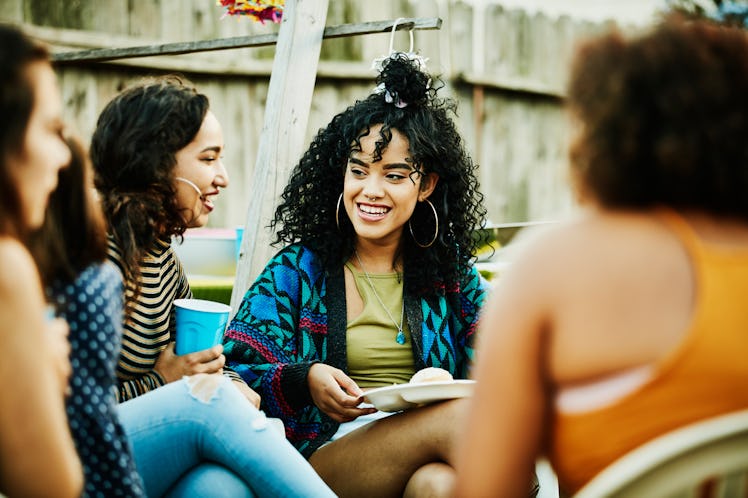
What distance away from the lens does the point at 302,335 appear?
240 centimetres

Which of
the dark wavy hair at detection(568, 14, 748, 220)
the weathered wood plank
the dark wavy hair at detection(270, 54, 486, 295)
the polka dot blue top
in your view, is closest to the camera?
the dark wavy hair at detection(568, 14, 748, 220)

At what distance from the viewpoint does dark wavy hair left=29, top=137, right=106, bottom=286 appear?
4.41 feet

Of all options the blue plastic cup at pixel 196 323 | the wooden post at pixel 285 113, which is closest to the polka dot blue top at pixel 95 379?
the blue plastic cup at pixel 196 323

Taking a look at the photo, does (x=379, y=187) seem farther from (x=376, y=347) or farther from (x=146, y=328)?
(x=146, y=328)

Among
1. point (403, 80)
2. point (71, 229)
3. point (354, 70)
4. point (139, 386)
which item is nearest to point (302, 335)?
point (139, 386)

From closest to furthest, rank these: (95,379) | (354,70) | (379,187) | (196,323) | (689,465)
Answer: (689,465), (95,379), (196,323), (379,187), (354,70)

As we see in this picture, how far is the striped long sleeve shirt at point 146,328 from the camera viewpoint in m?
2.04

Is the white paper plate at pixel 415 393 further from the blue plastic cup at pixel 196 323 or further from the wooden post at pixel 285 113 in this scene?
the wooden post at pixel 285 113

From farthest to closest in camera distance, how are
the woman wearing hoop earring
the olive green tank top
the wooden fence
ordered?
1. the wooden fence
2. the olive green tank top
3. the woman wearing hoop earring

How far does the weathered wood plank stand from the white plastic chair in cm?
211

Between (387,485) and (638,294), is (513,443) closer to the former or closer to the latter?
(638,294)

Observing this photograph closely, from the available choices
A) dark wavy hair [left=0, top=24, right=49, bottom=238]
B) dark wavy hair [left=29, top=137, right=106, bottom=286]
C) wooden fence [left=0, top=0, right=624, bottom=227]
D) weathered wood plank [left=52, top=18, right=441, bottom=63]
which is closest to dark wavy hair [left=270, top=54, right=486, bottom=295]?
weathered wood plank [left=52, top=18, right=441, bottom=63]

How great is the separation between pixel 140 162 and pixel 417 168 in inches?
32.7

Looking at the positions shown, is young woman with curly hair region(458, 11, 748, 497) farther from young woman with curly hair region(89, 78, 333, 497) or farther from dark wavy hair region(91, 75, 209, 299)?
dark wavy hair region(91, 75, 209, 299)
